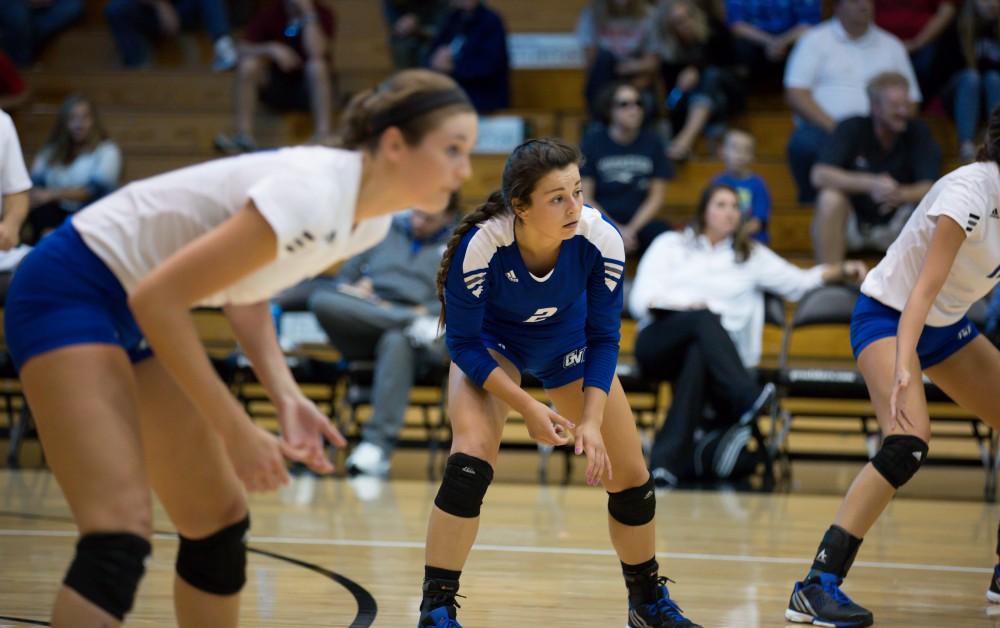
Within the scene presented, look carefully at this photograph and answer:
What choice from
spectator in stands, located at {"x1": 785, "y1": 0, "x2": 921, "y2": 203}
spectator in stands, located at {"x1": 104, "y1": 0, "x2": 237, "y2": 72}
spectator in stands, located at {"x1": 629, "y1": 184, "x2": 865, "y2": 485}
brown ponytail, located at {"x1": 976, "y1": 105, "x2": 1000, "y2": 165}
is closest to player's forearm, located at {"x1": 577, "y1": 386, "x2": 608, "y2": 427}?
brown ponytail, located at {"x1": 976, "y1": 105, "x2": 1000, "y2": 165}

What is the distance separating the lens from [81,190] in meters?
8.88

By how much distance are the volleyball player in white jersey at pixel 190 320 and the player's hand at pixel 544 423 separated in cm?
93

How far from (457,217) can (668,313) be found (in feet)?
5.26

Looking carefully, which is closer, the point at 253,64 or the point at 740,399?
the point at 740,399

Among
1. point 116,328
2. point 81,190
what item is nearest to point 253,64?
point 81,190

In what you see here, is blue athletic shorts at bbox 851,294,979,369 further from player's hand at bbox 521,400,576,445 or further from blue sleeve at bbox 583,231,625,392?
player's hand at bbox 521,400,576,445

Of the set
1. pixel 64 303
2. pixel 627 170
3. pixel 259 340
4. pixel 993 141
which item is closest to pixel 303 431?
pixel 259 340

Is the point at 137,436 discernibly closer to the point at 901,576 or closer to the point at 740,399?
the point at 901,576

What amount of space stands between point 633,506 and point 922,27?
7.15m

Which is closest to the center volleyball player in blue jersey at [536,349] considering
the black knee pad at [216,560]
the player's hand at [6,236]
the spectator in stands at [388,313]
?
the black knee pad at [216,560]

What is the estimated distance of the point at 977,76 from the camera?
29.2 feet

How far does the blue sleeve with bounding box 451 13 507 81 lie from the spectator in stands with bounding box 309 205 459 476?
85.5 inches

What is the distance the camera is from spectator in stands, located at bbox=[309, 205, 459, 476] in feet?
23.2

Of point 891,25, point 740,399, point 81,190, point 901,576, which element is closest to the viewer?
point 901,576
